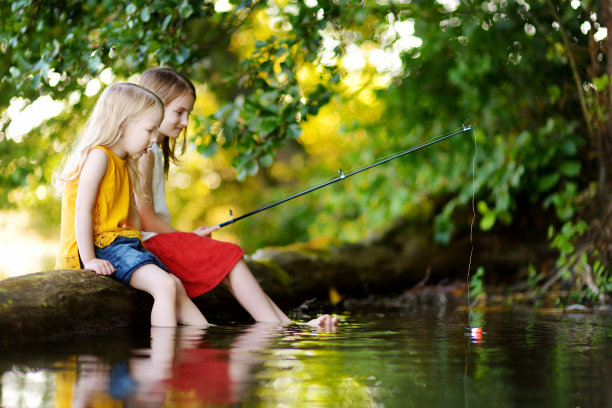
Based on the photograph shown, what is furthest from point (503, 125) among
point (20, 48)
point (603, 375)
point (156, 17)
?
point (603, 375)

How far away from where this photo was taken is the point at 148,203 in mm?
4012

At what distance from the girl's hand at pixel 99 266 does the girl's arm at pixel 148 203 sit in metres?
0.69

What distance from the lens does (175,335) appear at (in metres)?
3.04

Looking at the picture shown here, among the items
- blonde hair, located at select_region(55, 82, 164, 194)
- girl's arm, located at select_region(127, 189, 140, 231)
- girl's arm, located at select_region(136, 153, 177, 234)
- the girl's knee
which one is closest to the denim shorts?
the girl's knee

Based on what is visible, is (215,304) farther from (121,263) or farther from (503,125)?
(503,125)

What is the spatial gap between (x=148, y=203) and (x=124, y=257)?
658 mm

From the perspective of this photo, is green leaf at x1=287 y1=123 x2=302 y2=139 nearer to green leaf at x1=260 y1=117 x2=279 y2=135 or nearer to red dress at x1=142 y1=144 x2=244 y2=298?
green leaf at x1=260 y1=117 x2=279 y2=135

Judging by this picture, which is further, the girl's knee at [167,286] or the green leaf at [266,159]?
the green leaf at [266,159]

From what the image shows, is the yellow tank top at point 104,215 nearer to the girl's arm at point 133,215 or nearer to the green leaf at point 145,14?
the girl's arm at point 133,215

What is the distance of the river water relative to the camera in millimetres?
1717

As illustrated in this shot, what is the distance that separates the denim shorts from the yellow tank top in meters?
0.03

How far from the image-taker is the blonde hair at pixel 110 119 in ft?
11.6

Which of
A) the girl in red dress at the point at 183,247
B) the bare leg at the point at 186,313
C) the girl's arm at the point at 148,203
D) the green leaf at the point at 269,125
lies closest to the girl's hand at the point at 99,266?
the bare leg at the point at 186,313

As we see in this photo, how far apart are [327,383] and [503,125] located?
5191mm
